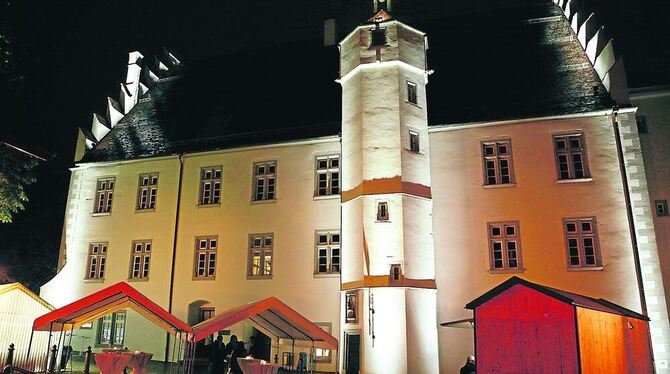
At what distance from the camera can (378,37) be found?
61.6ft

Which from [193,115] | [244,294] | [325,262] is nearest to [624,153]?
[325,262]

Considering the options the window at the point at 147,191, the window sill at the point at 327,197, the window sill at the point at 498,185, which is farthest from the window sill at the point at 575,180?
the window at the point at 147,191

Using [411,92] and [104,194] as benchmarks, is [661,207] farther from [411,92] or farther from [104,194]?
[104,194]

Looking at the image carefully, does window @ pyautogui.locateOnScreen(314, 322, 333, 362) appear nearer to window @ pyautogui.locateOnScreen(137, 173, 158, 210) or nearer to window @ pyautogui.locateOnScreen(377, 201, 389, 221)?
window @ pyautogui.locateOnScreen(377, 201, 389, 221)

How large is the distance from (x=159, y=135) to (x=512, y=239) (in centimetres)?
1460

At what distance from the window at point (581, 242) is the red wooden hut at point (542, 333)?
405cm

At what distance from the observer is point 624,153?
655 inches

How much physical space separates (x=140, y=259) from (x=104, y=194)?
137 inches

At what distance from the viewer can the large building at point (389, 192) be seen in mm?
16203

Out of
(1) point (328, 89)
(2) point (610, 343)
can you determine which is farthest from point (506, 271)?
(1) point (328, 89)

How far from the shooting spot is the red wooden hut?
10.7m

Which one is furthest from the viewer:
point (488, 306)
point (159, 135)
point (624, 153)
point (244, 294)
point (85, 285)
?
point (159, 135)

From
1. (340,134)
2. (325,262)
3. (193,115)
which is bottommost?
(325,262)

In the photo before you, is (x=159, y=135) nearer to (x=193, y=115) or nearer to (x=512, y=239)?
(x=193, y=115)
